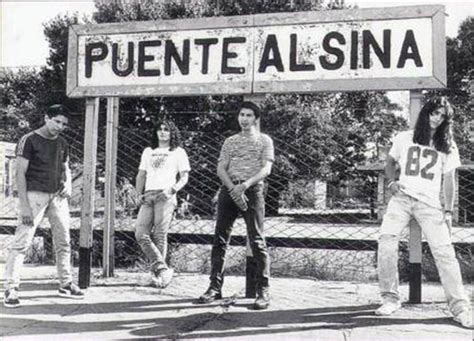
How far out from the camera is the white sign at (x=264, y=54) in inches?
183

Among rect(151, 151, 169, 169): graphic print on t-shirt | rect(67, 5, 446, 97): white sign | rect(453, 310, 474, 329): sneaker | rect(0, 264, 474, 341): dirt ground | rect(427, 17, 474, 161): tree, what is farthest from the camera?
rect(427, 17, 474, 161): tree

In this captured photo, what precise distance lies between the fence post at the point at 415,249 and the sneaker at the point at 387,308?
429 mm

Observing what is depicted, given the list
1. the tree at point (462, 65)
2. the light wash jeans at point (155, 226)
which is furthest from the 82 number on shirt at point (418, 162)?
the tree at point (462, 65)

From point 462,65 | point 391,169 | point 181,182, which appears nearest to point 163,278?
point 181,182

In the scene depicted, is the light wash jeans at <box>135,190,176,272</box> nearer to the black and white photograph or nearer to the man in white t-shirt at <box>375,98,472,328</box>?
the black and white photograph

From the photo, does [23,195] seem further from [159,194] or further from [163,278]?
[163,278]

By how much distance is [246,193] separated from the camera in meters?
4.41

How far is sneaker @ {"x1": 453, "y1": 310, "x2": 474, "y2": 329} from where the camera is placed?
3.76 m

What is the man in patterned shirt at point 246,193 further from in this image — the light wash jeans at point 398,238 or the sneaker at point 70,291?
the sneaker at point 70,291

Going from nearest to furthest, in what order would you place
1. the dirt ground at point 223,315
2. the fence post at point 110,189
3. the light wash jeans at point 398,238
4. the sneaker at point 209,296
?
1. the dirt ground at point 223,315
2. the light wash jeans at point 398,238
3. the sneaker at point 209,296
4. the fence post at point 110,189

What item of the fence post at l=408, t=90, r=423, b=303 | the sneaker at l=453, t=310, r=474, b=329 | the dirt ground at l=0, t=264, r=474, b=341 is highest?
the fence post at l=408, t=90, r=423, b=303

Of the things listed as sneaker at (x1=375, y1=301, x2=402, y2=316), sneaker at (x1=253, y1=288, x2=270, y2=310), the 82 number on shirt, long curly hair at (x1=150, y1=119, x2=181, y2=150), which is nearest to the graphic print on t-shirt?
long curly hair at (x1=150, y1=119, x2=181, y2=150)

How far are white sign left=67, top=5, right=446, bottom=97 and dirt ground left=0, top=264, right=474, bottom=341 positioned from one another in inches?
73.3

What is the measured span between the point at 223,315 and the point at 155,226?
4.82 ft
